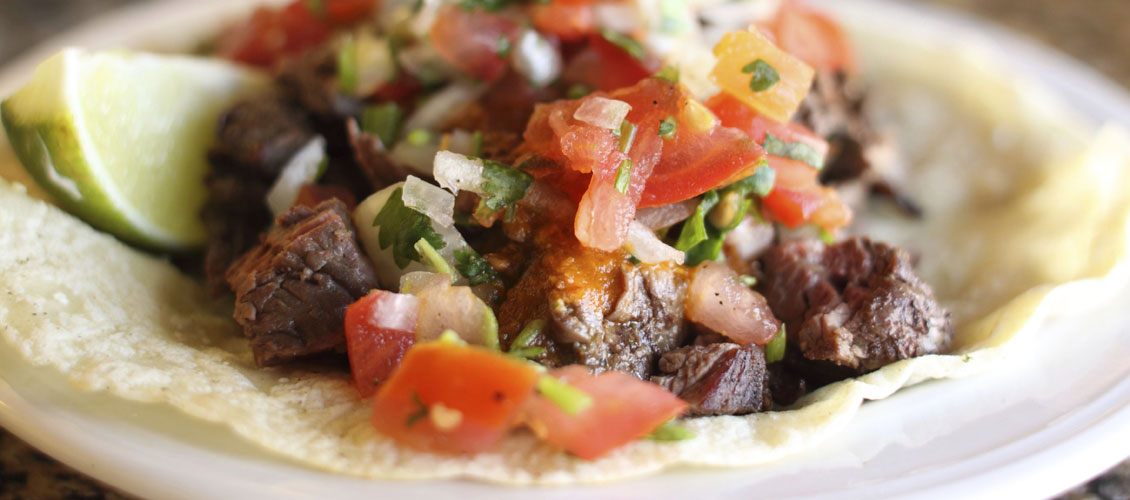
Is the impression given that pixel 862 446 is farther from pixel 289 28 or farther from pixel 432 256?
pixel 289 28

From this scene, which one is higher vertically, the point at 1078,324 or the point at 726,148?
the point at 726,148

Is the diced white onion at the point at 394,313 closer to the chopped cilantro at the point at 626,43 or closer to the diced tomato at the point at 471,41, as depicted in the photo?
the diced tomato at the point at 471,41

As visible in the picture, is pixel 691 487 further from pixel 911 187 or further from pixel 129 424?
pixel 911 187

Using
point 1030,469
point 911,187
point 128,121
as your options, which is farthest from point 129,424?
point 911,187

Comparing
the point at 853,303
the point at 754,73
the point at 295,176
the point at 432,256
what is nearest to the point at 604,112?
the point at 754,73

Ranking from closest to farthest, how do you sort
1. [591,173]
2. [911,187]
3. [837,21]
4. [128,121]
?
[591,173] < [128,121] < [911,187] < [837,21]

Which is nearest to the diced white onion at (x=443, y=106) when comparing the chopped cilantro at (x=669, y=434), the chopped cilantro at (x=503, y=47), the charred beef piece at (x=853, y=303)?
the chopped cilantro at (x=503, y=47)
